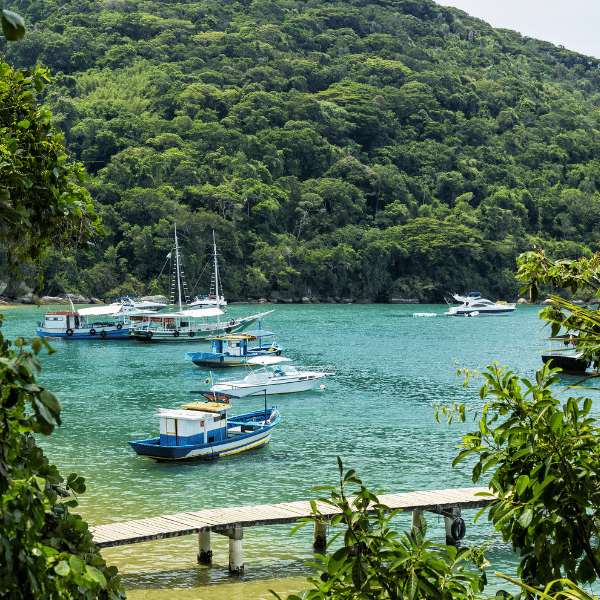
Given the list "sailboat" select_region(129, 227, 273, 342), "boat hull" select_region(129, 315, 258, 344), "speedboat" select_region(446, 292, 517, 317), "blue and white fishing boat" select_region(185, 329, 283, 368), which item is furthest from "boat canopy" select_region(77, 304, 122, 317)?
"speedboat" select_region(446, 292, 517, 317)

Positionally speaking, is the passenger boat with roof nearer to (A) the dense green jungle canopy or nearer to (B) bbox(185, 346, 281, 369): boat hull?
(B) bbox(185, 346, 281, 369): boat hull

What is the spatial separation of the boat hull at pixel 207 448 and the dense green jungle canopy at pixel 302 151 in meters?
54.2

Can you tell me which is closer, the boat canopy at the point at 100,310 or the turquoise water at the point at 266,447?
the turquoise water at the point at 266,447

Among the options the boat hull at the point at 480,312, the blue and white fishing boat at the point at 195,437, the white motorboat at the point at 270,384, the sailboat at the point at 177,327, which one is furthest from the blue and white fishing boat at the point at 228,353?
the boat hull at the point at 480,312

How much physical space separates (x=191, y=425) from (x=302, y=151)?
8457 cm

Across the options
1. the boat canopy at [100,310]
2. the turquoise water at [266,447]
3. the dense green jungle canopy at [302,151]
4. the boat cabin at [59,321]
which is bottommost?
the turquoise water at [266,447]

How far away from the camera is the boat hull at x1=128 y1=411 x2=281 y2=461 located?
16.5m

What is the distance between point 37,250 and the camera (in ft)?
13.4

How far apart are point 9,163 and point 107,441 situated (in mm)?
17092

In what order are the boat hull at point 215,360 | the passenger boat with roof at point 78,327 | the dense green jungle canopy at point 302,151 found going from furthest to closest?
the dense green jungle canopy at point 302,151 → the passenger boat with roof at point 78,327 → the boat hull at point 215,360

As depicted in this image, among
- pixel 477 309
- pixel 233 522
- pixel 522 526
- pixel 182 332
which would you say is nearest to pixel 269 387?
pixel 233 522

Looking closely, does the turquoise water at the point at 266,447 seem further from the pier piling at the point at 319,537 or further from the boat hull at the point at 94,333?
the boat hull at the point at 94,333

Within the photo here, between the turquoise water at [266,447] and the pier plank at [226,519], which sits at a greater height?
the pier plank at [226,519]

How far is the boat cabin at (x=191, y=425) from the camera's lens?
16797 mm
